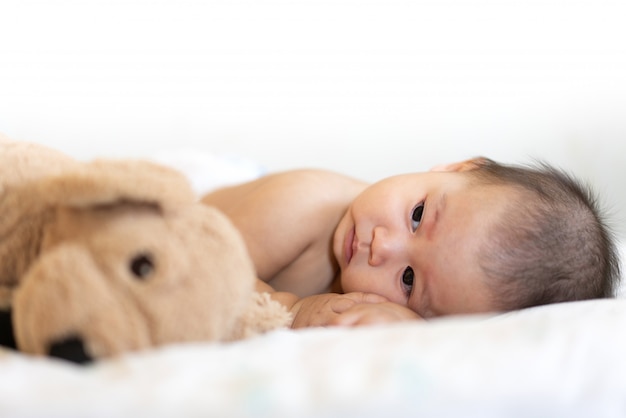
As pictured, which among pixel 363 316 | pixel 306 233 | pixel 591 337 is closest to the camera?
pixel 591 337

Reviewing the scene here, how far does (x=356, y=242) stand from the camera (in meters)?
1.14

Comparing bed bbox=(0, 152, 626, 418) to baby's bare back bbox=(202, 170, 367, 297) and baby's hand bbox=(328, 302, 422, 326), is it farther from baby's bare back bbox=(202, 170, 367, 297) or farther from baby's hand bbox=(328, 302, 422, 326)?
baby's bare back bbox=(202, 170, 367, 297)

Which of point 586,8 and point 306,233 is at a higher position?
point 586,8

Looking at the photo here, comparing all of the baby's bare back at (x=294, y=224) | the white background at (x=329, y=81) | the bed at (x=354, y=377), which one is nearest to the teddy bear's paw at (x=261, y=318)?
the bed at (x=354, y=377)

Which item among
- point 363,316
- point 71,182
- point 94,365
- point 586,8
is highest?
point 586,8

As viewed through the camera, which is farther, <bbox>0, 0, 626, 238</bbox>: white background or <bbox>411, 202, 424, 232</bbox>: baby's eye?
<bbox>0, 0, 626, 238</bbox>: white background

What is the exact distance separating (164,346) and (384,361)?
18 centimetres

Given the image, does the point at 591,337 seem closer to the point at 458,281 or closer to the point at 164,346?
the point at 458,281

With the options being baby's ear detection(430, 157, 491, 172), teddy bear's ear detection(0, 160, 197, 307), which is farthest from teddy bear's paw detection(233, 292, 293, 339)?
baby's ear detection(430, 157, 491, 172)

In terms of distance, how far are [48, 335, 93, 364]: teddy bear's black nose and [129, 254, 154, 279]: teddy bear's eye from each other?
0.23 ft

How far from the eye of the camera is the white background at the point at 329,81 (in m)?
1.91

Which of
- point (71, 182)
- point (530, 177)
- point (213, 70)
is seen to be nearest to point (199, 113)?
point (213, 70)

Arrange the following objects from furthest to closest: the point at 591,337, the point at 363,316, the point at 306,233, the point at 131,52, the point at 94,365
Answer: the point at 131,52 → the point at 306,233 → the point at 363,316 → the point at 591,337 → the point at 94,365

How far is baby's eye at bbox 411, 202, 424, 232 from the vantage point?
111 centimetres
